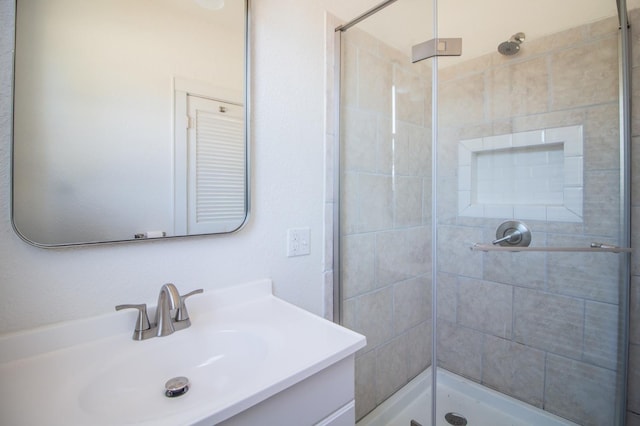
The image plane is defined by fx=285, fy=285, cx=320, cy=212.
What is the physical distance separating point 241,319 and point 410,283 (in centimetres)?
91

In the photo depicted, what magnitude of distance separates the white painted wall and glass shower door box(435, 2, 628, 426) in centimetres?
59

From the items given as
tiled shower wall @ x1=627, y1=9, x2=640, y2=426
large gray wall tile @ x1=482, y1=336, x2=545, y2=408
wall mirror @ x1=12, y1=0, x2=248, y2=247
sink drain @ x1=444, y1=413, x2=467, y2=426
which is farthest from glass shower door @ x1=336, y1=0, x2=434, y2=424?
tiled shower wall @ x1=627, y1=9, x2=640, y2=426

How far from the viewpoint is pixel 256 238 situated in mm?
1072

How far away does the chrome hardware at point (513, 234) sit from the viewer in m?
1.33

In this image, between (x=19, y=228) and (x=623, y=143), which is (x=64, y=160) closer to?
(x=19, y=228)

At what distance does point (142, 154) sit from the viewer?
2.71 feet

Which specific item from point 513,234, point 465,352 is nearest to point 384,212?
point 513,234

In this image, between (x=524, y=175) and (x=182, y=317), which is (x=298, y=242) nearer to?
(x=182, y=317)

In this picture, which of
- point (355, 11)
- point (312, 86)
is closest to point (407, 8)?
point (355, 11)

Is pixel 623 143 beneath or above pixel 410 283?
above

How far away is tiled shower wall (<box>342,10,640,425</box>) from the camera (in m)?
1.21

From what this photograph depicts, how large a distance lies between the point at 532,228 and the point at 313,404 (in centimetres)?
125

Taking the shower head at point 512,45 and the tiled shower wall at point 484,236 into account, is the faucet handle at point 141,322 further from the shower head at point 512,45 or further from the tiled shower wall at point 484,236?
the shower head at point 512,45

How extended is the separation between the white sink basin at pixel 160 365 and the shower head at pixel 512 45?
4.82 ft
